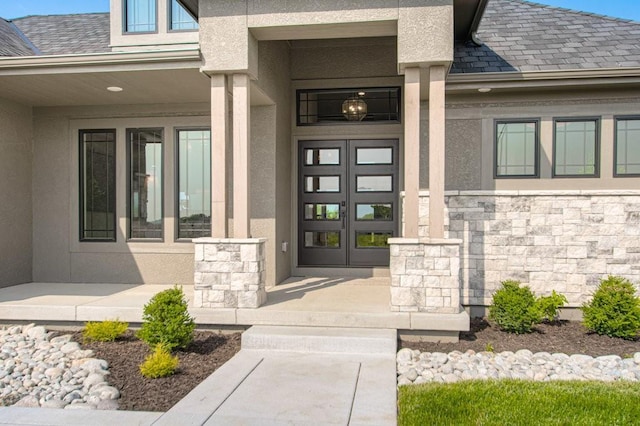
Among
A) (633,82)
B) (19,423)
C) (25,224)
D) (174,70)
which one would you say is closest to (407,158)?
(174,70)

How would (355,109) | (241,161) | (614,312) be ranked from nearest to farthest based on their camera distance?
(614,312) → (241,161) → (355,109)

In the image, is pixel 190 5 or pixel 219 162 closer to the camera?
pixel 219 162

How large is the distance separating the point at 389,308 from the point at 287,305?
3.93 ft

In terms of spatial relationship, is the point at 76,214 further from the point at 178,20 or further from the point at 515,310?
the point at 515,310

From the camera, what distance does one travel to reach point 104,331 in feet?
17.1

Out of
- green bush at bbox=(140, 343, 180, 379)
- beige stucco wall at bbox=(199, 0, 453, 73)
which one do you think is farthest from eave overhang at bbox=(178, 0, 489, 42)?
green bush at bbox=(140, 343, 180, 379)

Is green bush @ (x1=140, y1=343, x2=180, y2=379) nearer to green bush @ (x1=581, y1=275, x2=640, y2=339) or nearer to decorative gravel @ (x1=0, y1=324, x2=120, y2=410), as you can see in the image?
decorative gravel @ (x1=0, y1=324, x2=120, y2=410)

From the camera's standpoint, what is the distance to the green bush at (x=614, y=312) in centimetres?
537

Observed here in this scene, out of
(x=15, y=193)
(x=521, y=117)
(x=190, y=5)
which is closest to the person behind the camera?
(x=190, y=5)

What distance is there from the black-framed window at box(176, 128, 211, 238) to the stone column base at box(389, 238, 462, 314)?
140 inches

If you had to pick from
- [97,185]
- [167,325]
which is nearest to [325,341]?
[167,325]

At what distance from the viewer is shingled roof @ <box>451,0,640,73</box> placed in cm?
688

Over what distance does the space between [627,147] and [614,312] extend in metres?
2.72

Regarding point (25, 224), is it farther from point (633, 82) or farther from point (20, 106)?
point (633, 82)
